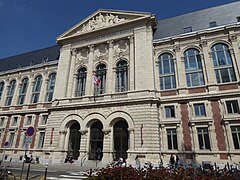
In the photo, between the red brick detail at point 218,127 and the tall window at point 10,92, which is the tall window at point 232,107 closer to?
the red brick detail at point 218,127

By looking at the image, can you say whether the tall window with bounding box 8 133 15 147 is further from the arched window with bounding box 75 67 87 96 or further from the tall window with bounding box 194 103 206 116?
the tall window with bounding box 194 103 206 116

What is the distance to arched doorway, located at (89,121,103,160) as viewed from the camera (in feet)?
66.0

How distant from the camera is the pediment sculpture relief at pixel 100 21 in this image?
24.8 metres

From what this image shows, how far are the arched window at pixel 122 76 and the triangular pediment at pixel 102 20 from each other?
18.6 feet

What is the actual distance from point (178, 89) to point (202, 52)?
516cm

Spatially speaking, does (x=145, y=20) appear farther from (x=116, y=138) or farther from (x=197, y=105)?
(x=116, y=138)

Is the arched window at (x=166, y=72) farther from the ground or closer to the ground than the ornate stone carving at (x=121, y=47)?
closer to the ground

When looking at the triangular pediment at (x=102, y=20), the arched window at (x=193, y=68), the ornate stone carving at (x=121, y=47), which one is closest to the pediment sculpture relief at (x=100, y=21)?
the triangular pediment at (x=102, y=20)

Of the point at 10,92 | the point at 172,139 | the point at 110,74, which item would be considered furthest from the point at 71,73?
the point at 172,139

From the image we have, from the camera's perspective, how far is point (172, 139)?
18188mm

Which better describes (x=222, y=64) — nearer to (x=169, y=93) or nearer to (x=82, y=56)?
(x=169, y=93)

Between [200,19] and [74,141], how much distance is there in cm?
2294

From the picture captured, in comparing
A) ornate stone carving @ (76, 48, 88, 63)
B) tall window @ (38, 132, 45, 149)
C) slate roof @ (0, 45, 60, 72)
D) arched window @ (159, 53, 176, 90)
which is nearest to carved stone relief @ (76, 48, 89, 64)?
ornate stone carving @ (76, 48, 88, 63)

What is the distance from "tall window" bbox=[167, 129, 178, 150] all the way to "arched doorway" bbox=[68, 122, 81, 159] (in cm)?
1054
